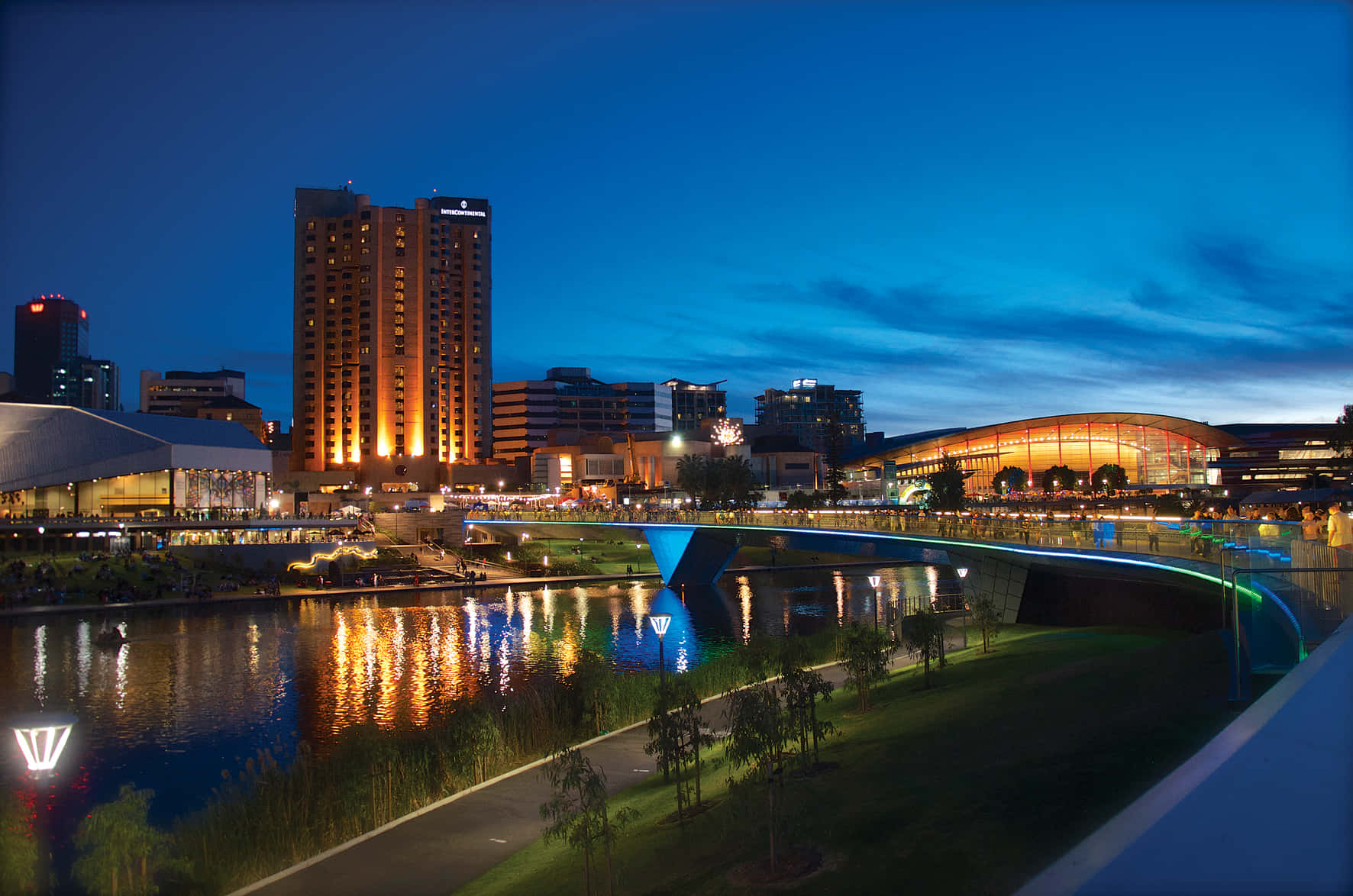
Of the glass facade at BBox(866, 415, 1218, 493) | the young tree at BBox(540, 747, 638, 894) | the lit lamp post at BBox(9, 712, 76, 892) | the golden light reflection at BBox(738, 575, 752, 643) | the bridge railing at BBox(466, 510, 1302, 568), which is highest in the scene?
the glass facade at BBox(866, 415, 1218, 493)

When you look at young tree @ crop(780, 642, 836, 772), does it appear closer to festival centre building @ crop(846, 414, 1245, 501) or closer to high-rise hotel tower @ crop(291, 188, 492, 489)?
festival centre building @ crop(846, 414, 1245, 501)

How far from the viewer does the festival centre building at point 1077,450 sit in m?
106

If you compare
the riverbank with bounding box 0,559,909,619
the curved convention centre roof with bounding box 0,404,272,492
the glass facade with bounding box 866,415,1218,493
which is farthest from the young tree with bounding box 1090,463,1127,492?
the curved convention centre roof with bounding box 0,404,272,492

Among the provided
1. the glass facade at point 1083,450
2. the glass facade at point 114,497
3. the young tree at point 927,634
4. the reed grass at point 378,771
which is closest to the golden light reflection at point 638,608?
the reed grass at point 378,771

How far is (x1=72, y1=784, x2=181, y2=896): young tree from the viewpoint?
13.4 metres

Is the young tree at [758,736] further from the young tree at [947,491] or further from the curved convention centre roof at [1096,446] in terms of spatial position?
the curved convention centre roof at [1096,446]

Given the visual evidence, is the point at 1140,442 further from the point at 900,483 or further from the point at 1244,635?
the point at 1244,635

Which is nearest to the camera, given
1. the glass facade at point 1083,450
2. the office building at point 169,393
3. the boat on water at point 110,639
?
the boat on water at point 110,639

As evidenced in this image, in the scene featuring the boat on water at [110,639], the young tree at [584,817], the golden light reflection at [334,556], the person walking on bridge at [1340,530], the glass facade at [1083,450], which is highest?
the glass facade at [1083,450]

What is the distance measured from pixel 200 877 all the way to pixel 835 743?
12468 mm

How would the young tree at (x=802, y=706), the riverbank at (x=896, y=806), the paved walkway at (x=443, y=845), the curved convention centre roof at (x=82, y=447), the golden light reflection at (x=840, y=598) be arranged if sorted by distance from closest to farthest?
the riverbank at (x=896, y=806), the paved walkway at (x=443, y=845), the young tree at (x=802, y=706), the golden light reflection at (x=840, y=598), the curved convention centre roof at (x=82, y=447)

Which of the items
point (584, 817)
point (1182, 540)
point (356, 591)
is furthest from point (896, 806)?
point (356, 591)

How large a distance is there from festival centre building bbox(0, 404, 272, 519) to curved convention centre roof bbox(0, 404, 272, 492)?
0.07 meters

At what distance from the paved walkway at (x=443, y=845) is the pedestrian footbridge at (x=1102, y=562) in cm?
1274
